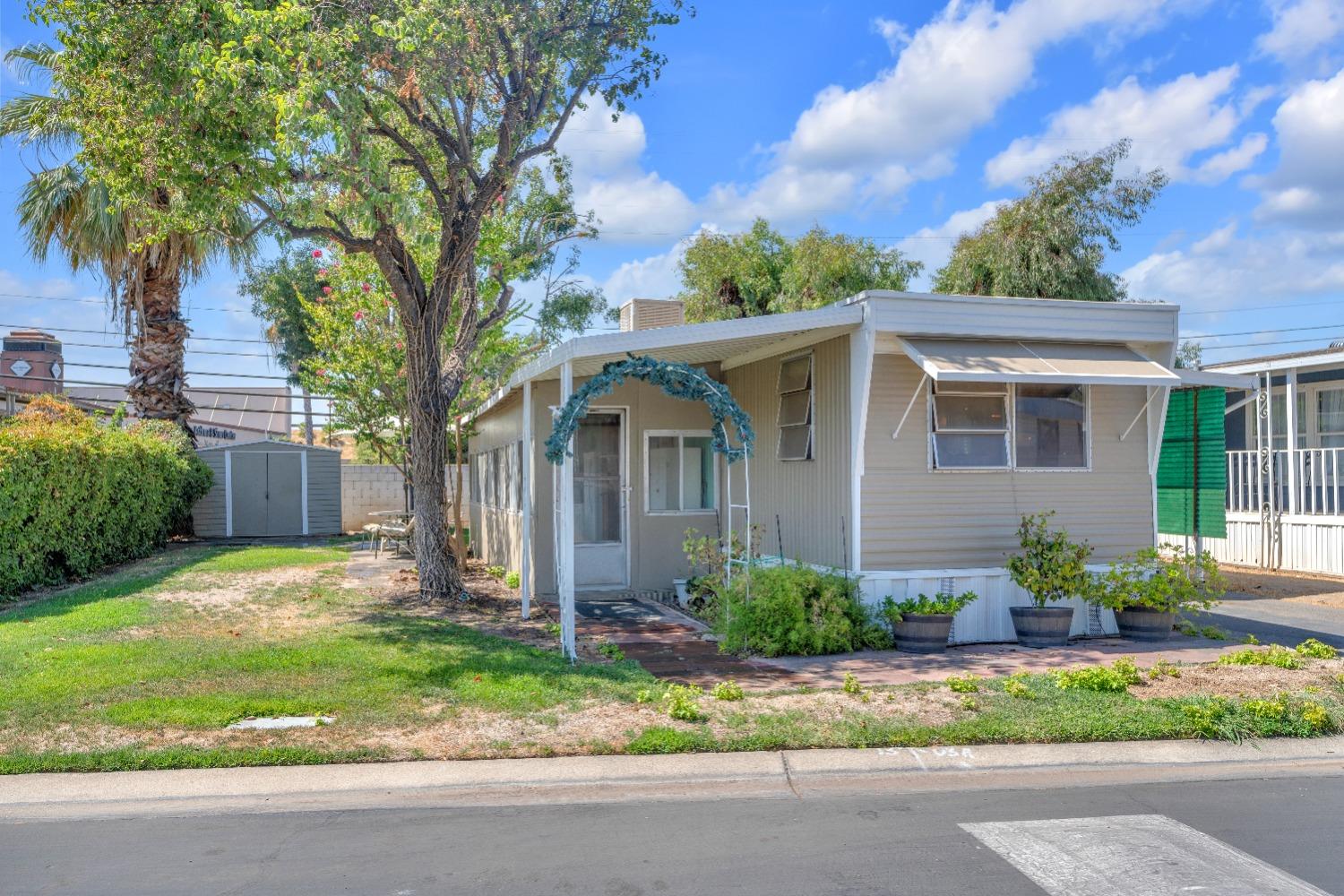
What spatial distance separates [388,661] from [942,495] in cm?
565

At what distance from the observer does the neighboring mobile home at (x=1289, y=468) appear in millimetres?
15859

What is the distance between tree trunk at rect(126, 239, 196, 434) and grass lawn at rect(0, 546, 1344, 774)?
35.8 feet

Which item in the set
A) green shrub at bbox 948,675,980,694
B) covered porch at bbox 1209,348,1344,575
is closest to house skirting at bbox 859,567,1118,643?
green shrub at bbox 948,675,980,694

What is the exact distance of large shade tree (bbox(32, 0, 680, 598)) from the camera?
8.95m

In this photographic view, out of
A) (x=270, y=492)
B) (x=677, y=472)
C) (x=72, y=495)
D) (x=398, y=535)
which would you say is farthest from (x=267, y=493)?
(x=677, y=472)

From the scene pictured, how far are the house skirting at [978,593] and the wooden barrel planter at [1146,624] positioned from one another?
1.07 feet

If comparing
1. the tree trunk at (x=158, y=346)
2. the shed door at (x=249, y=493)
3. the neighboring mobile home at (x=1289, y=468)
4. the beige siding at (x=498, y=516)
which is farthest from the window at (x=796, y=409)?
the shed door at (x=249, y=493)

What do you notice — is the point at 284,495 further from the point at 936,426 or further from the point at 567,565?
the point at 936,426

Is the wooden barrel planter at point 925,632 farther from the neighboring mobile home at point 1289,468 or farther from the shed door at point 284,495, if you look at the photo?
the shed door at point 284,495

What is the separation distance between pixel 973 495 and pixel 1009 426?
33.7 inches

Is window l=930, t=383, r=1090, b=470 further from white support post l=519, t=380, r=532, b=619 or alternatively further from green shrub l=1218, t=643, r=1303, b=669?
white support post l=519, t=380, r=532, b=619

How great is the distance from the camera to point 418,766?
6059mm

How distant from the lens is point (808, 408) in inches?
434

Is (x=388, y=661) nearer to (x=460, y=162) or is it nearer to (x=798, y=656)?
(x=798, y=656)
